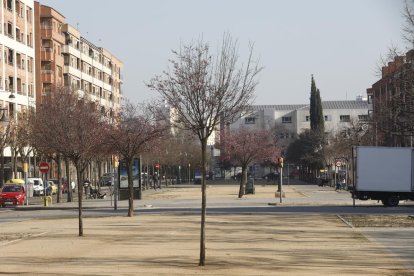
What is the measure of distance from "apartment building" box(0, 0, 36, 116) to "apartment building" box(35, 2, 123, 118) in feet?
8.56

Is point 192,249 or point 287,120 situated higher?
point 287,120

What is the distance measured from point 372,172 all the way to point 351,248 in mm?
26408

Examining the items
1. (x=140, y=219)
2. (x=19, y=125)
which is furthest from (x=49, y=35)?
(x=140, y=219)

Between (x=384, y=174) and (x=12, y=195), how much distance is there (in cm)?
2524

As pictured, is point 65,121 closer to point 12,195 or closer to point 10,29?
point 12,195

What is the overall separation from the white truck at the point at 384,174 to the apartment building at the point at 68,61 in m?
37.0

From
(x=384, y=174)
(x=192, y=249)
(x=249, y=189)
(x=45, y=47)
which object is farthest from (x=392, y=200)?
(x=45, y=47)

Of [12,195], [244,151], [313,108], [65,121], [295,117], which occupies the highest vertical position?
[295,117]

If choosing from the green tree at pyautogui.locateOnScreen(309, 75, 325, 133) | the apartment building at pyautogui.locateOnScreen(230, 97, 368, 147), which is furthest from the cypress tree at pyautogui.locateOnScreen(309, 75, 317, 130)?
the apartment building at pyautogui.locateOnScreen(230, 97, 368, 147)

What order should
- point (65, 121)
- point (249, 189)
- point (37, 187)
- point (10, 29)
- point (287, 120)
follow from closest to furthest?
point (65, 121) → point (249, 189) → point (37, 187) → point (10, 29) → point (287, 120)

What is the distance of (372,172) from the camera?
153 feet

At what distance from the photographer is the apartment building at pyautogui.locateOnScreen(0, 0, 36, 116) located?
→ 82856 millimetres

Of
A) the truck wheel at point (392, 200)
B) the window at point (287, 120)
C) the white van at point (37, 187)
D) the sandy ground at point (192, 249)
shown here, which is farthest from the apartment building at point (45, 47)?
the window at point (287, 120)

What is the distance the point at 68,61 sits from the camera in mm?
110438
